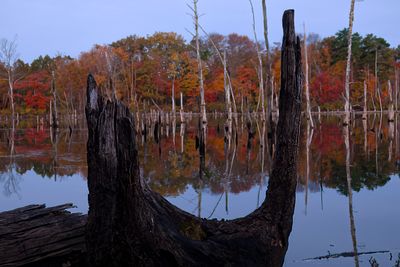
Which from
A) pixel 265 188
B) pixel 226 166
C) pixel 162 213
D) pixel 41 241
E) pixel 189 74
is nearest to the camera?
pixel 41 241

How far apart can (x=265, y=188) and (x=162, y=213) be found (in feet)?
18.1

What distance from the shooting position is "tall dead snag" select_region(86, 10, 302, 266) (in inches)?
124

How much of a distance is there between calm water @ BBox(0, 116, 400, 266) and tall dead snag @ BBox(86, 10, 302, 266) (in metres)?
0.96

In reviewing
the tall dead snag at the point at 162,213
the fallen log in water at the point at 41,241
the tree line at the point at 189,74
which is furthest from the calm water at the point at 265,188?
the tree line at the point at 189,74

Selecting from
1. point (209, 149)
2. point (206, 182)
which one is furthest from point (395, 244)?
A: point (209, 149)

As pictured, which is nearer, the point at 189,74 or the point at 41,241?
the point at 41,241

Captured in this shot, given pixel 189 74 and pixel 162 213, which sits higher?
pixel 189 74

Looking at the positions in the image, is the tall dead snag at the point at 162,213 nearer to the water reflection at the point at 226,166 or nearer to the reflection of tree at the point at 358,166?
the water reflection at the point at 226,166

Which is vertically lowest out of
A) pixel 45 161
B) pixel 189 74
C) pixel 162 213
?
pixel 45 161

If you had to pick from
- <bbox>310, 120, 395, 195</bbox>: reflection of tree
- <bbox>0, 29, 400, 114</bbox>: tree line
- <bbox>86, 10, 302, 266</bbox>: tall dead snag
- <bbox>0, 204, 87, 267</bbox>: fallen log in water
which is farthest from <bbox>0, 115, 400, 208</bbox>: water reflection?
<bbox>0, 29, 400, 114</bbox>: tree line

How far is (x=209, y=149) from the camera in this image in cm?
1669

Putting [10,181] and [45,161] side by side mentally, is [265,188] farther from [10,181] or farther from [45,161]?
[45,161]

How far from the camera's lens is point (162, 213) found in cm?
373

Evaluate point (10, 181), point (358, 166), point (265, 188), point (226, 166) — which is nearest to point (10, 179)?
point (10, 181)
